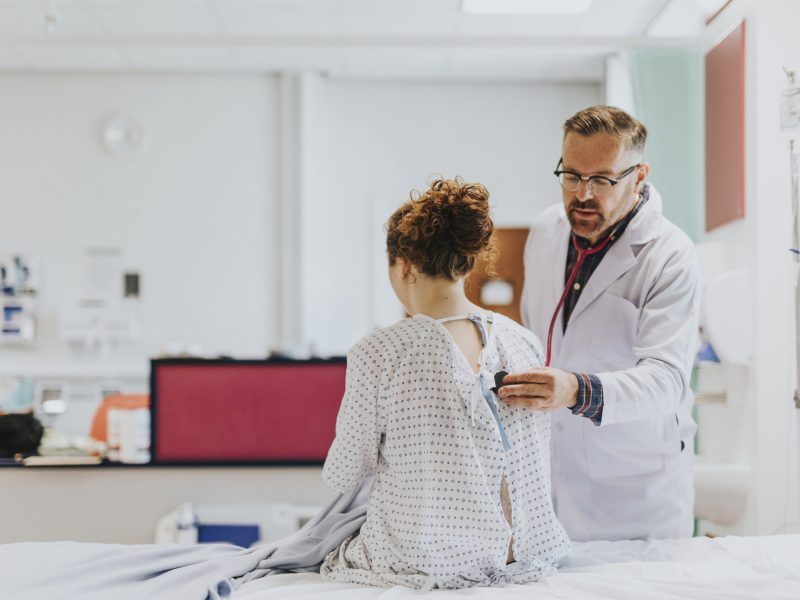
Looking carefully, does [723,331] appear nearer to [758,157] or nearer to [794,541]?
[758,157]

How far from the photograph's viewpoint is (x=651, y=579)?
154 centimetres

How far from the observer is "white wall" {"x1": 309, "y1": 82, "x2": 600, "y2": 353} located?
5.97m

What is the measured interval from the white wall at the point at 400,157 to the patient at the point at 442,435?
4.31 meters

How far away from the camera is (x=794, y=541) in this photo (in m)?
1.81

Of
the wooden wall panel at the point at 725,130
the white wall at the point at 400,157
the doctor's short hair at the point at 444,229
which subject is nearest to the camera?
the doctor's short hair at the point at 444,229

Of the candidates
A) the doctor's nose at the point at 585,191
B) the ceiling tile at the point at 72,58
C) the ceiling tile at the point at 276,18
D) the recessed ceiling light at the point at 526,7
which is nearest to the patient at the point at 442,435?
the doctor's nose at the point at 585,191

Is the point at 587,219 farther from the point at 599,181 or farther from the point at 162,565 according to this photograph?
the point at 162,565

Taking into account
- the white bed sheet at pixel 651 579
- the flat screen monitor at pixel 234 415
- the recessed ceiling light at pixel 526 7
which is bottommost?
the white bed sheet at pixel 651 579

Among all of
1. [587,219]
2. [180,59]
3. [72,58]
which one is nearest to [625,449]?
[587,219]

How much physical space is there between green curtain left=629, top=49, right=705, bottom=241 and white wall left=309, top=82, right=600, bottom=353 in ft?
6.34

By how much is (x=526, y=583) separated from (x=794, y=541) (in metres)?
0.68

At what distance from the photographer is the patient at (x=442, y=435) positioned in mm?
1515

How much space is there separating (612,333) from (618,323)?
1.1 inches

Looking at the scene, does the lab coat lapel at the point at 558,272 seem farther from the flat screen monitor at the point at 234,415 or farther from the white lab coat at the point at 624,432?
the flat screen monitor at the point at 234,415
